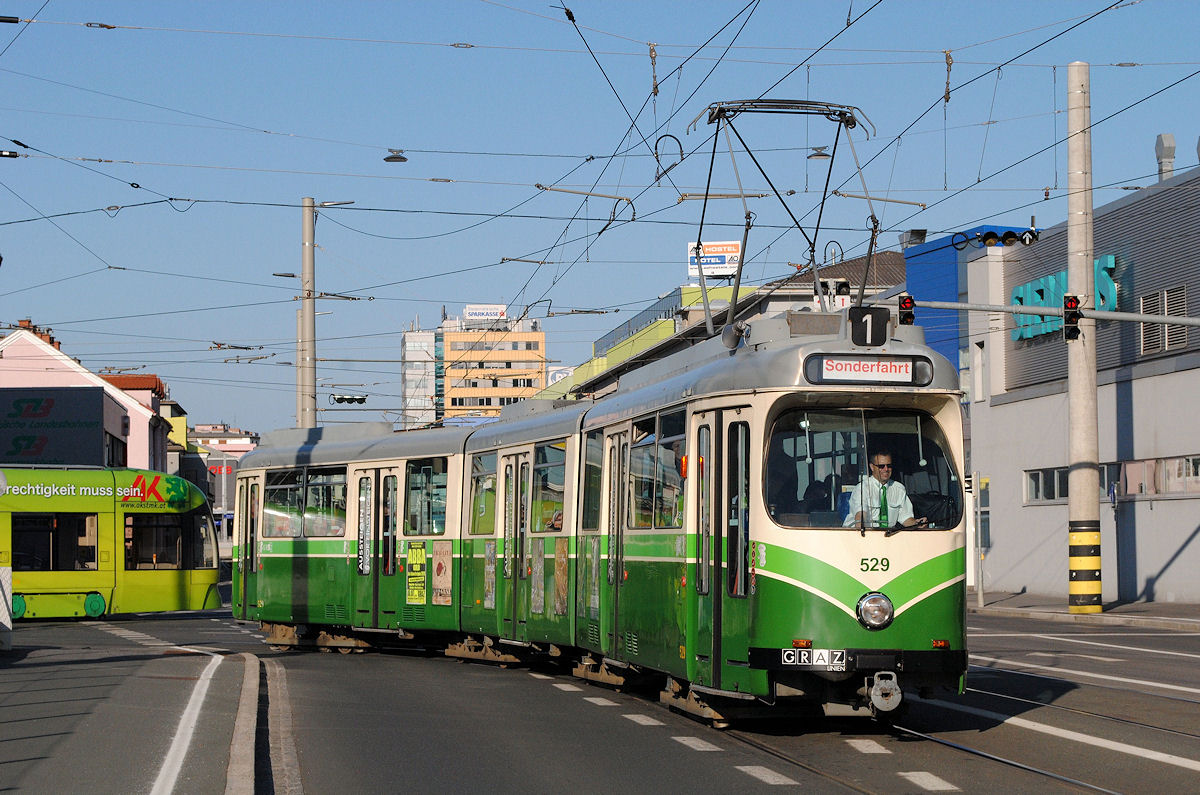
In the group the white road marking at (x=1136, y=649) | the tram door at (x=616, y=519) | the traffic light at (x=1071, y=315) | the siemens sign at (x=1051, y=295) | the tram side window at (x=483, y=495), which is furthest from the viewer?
the siemens sign at (x=1051, y=295)

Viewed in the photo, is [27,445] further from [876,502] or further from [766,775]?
[766,775]

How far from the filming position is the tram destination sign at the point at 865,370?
12.1 meters

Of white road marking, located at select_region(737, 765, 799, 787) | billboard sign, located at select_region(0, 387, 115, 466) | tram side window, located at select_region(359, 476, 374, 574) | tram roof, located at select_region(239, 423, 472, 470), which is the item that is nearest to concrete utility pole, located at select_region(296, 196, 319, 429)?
tram roof, located at select_region(239, 423, 472, 470)

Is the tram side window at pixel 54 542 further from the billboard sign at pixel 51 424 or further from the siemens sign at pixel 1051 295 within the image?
the billboard sign at pixel 51 424

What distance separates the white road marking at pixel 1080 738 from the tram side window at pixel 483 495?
731 cm

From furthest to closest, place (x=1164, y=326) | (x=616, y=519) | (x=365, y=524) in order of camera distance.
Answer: (x=1164, y=326), (x=365, y=524), (x=616, y=519)

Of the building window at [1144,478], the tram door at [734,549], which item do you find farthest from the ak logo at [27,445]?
the tram door at [734,549]

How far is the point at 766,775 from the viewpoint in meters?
10.4

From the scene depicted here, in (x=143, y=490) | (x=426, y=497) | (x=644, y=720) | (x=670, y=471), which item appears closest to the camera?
(x=644, y=720)

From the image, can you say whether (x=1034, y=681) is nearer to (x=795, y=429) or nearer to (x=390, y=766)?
(x=795, y=429)

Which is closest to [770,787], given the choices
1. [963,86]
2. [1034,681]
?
[1034,681]

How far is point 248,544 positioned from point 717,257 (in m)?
61.1

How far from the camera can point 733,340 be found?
13.7 meters

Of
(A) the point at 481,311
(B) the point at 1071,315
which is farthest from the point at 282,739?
(A) the point at 481,311
